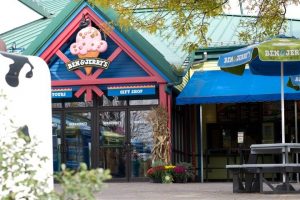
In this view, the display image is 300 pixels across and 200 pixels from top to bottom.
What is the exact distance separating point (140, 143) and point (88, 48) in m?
3.31

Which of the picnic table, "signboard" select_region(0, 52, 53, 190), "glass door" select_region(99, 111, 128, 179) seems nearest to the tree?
the picnic table

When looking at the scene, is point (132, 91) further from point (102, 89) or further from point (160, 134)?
point (160, 134)

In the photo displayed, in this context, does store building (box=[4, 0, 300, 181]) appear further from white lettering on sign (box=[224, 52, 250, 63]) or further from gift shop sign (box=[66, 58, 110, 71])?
white lettering on sign (box=[224, 52, 250, 63])

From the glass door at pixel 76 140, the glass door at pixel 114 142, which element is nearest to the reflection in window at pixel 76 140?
the glass door at pixel 76 140

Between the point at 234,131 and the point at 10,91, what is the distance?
60.0 feet

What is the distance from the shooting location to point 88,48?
1984cm

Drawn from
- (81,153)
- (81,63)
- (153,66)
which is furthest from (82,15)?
(81,153)

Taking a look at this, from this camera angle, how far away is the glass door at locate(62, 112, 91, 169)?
67.7ft

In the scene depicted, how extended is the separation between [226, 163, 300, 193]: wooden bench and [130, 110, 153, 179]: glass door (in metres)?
7.56

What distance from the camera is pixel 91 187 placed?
2.81 meters

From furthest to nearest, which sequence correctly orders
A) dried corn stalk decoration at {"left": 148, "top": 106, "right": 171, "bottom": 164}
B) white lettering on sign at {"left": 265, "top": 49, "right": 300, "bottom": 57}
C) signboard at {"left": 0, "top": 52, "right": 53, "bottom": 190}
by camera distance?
1. dried corn stalk decoration at {"left": 148, "top": 106, "right": 171, "bottom": 164}
2. white lettering on sign at {"left": 265, "top": 49, "right": 300, "bottom": 57}
3. signboard at {"left": 0, "top": 52, "right": 53, "bottom": 190}

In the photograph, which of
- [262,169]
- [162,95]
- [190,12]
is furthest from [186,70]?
[262,169]

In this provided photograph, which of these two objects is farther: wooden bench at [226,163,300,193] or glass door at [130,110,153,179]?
glass door at [130,110,153,179]

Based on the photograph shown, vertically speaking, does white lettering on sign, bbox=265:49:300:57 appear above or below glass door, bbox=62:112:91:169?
above
